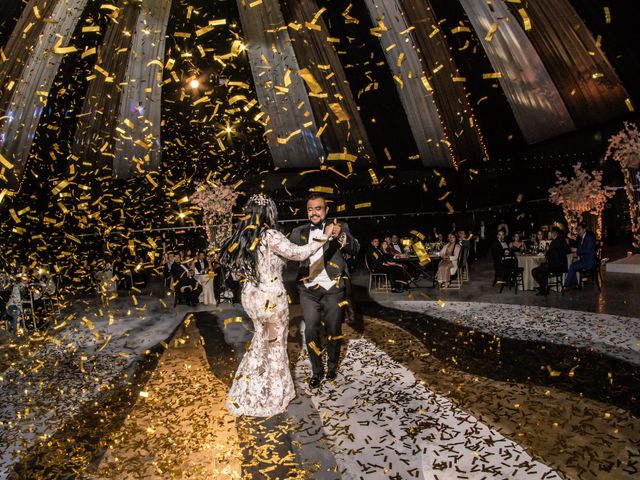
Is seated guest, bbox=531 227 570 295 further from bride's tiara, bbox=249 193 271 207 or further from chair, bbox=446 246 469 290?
bride's tiara, bbox=249 193 271 207

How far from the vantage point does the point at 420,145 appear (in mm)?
16156

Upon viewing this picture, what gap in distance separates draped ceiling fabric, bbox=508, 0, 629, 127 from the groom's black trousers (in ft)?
26.7

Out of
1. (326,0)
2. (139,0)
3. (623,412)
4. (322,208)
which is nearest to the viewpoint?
(623,412)

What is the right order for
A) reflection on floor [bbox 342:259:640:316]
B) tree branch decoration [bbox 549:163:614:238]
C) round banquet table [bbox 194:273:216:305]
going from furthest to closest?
tree branch decoration [bbox 549:163:614:238] → round banquet table [bbox 194:273:216:305] → reflection on floor [bbox 342:259:640:316]

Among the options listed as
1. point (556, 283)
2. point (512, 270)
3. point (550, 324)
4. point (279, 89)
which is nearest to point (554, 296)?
point (556, 283)

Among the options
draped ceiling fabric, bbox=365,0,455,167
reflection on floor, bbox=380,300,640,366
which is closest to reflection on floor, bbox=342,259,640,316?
reflection on floor, bbox=380,300,640,366

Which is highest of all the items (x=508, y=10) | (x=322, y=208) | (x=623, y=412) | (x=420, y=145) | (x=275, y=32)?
(x=275, y=32)

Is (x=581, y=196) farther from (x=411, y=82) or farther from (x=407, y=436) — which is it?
(x=407, y=436)

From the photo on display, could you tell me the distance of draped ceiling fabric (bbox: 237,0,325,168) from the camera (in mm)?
11273

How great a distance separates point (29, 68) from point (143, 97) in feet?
9.93

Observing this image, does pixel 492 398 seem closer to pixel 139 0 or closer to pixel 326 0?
pixel 326 0

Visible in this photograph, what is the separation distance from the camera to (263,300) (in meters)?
3.74

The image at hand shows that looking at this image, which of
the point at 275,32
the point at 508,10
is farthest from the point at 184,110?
the point at 508,10

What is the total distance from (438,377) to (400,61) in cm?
1004
